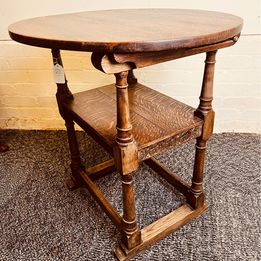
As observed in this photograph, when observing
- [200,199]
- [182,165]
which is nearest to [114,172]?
[182,165]

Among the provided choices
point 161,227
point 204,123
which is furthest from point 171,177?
point 204,123

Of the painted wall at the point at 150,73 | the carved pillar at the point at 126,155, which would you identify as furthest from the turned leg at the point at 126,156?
the painted wall at the point at 150,73

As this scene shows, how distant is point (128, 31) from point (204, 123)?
37 centimetres

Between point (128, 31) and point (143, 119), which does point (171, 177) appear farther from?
point (128, 31)

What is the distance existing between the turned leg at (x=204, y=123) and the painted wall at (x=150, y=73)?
2.08ft

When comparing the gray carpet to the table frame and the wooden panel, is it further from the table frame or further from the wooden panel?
the wooden panel

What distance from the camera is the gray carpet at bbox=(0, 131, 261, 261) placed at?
0.95 meters

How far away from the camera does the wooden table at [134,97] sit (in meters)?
0.61

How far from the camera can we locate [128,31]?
0.68 meters

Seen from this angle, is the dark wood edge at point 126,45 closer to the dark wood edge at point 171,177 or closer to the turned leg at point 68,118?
the turned leg at point 68,118

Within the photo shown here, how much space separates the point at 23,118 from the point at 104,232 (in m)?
1.00

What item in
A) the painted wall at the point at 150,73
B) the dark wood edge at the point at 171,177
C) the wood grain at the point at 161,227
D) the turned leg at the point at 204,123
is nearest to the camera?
the turned leg at the point at 204,123

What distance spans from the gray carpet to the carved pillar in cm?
10

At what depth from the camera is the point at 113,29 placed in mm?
715
